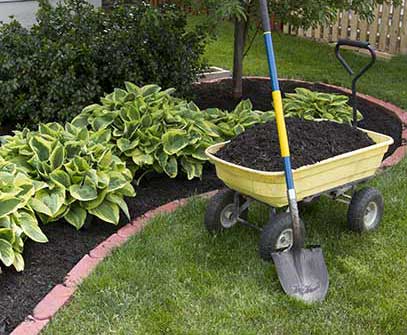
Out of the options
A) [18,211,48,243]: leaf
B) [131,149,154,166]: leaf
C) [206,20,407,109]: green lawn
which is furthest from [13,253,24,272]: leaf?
[206,20,407,109]: green lawn

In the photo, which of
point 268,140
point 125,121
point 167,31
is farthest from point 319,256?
point 167,31

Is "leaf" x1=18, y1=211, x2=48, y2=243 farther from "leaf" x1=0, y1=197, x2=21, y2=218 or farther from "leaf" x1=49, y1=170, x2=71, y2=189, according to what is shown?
"leaf" x1=49, y1=170, x2=71, y2=189

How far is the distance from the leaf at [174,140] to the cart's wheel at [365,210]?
116 centimetres

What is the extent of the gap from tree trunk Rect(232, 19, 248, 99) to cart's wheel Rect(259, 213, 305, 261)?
2771 millimetres

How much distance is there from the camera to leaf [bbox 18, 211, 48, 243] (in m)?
3.14

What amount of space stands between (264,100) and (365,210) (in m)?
2.69

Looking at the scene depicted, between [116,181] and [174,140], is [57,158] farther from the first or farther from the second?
[174,140]

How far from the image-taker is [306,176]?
3244 mm

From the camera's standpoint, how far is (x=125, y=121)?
4.21 m

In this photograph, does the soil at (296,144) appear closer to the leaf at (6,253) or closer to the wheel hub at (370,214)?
the wheel hub at (370,214)

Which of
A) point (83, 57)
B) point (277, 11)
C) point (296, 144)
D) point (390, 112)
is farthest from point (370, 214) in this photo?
point (83, 57)

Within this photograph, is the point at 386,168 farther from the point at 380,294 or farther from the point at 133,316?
the point at 133,316

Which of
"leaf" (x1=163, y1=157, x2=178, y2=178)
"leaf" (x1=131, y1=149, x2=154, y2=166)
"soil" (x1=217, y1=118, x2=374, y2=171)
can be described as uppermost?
"soil" (x1=217, y1=118, x2=374, y2=171)

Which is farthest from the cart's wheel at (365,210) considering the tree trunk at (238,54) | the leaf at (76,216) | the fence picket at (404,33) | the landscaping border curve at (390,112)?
the fence picket at (404,33)
